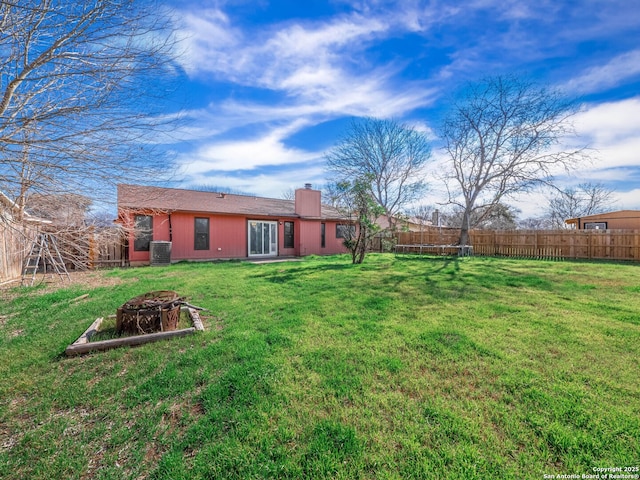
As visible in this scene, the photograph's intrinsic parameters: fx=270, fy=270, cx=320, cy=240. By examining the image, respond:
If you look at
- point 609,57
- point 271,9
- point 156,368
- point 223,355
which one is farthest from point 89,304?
point 609,57

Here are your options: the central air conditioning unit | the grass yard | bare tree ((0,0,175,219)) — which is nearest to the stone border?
the grass yard

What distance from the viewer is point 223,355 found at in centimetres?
312

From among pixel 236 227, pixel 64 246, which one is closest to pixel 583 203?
pixel 236 227

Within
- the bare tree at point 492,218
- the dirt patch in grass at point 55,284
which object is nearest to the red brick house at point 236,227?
the dirt patch in grass at point 55,284

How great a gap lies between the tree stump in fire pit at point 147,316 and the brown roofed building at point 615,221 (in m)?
21.9

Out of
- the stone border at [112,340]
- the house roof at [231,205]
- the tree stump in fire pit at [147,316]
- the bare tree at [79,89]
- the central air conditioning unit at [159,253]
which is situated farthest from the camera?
the house roof at [231,205]

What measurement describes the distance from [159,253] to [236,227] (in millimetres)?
3681

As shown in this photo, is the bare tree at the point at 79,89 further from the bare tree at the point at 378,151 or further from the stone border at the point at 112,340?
the bare tree at the point at 378,151

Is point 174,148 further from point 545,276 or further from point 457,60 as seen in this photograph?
point 545,276

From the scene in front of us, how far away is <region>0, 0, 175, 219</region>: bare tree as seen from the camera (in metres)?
3.00

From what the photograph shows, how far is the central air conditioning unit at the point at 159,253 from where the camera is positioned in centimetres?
1120

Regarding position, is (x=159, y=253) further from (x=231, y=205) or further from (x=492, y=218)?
(x=492, y=218)

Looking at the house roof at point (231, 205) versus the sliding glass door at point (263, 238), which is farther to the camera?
the sliding glass door at point (263, 238)

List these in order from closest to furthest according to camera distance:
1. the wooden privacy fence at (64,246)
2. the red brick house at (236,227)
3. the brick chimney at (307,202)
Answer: the wooden privacy fence at (64,246)
the red brick house at (236,227)
the brick chimney at (307,202)
